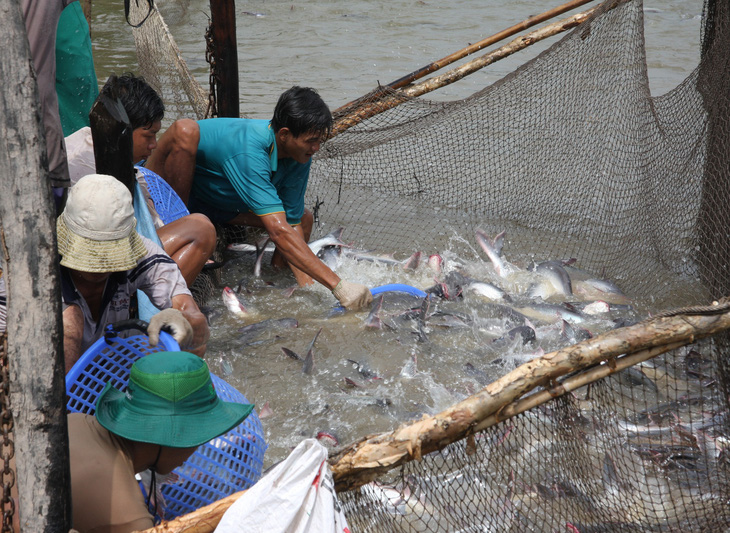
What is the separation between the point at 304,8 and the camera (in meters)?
14.0

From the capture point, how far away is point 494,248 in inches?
206

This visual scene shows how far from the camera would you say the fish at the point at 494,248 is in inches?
200

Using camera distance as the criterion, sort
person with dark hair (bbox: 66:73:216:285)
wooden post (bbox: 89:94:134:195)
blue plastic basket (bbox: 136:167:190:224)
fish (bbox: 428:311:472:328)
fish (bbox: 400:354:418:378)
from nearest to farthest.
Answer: wooden post (bbox: 89:94:134:195) → person with dark hair (bbox: 66:73:216:285) → fish (bbox: 400:354:418:378) → blue plastic basket (bbox: 136:167:190:224) → fish (bbox: 428:311:472:328)

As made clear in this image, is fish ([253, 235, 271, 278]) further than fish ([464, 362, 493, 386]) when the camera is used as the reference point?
Yes

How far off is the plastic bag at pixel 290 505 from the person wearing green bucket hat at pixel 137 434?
302 mm

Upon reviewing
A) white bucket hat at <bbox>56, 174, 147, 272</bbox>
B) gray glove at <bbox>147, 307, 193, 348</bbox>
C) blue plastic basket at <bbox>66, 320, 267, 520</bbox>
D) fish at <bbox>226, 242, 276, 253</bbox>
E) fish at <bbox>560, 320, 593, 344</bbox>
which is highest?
white bucket hat at <bbox>56, 174, 147, 272</bbox>

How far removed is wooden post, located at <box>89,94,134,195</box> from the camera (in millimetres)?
3158

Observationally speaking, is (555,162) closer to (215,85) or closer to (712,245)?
(712,245)

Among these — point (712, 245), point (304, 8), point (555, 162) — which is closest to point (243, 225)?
point (555, 162)

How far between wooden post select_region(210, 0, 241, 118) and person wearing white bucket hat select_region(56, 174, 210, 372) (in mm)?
2615

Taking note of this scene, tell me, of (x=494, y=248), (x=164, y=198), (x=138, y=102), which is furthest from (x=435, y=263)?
(x=138, y=102)

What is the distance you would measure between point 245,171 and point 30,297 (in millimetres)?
2771

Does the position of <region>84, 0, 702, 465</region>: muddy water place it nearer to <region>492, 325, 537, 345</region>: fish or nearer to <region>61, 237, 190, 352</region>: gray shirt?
<region>492, 325, 537, 345</region>: fish

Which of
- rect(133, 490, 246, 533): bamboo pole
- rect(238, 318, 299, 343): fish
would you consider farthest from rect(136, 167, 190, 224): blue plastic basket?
rect(133, 490, 246, 533): bamboo pole
